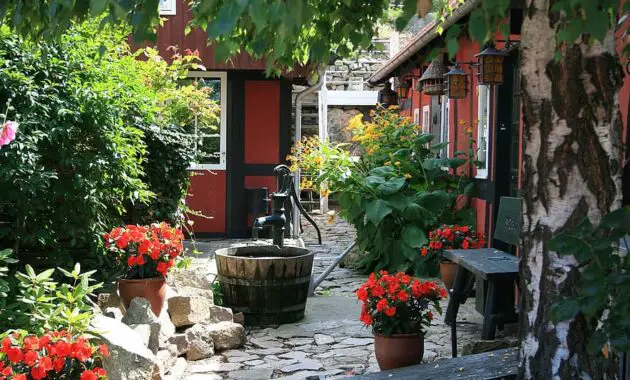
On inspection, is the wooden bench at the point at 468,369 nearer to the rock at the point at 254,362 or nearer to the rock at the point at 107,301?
the rock at the point at 254,362

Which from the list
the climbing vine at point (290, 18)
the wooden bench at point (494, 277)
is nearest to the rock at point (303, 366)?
the wooden bench at point (494, 277)

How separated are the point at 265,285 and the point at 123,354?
2501 mm

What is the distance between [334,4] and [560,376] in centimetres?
207

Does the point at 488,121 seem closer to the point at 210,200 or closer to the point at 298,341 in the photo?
the point at 298,341

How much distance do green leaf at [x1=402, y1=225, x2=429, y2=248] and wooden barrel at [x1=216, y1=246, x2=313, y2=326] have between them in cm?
210

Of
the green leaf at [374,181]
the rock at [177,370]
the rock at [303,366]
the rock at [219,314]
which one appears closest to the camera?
the rock at [177,370]

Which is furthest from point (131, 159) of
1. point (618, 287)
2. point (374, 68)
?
point (374, 68)

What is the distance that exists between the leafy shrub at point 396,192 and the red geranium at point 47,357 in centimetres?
537

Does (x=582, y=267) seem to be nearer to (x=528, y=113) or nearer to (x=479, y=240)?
(x=528, y=113)

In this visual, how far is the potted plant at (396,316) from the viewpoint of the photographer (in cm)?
507

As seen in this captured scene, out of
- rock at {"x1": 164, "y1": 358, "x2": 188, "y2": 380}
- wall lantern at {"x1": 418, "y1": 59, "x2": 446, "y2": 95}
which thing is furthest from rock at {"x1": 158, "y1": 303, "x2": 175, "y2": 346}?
wall lantern at {"x1": 418, "y1": 59, "x2": 446, "y2": 95}

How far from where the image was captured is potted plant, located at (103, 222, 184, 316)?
589 cm

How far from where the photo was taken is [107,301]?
6035 millimetres

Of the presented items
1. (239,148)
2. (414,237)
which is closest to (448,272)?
(414,237)
